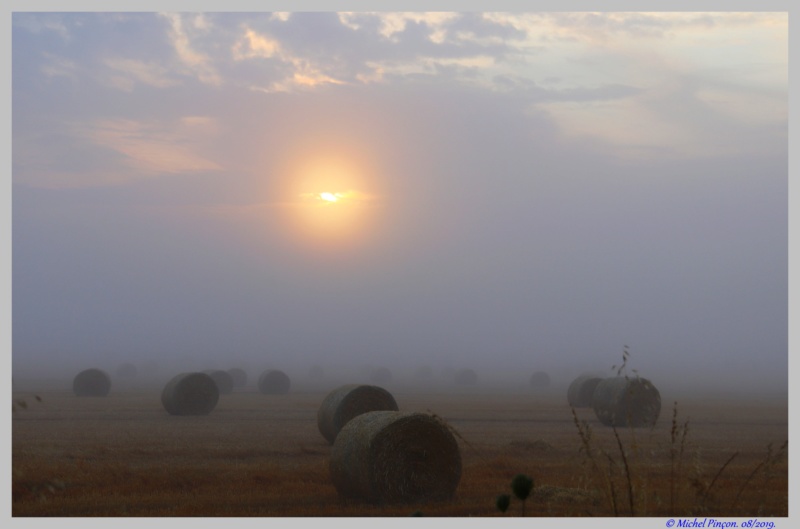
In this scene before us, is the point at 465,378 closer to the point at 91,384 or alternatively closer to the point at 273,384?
the point at 273,384

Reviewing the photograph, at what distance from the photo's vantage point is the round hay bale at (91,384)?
133ft

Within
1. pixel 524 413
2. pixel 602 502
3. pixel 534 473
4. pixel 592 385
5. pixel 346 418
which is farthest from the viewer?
pixel 592 385

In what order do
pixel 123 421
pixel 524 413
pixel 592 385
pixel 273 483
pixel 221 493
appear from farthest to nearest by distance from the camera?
pixel 592 385 < pixel 524 413 < pixel 123 421 < pixel 273 483 < pixel 221 493

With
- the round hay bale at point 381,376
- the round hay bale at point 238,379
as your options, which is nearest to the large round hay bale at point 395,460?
the round hay bale at point 238,379

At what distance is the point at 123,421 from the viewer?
1045 inches

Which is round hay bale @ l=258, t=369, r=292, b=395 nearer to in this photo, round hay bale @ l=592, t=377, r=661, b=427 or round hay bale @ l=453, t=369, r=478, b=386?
round hay bale @ l=453, t=369, r=478, b=386

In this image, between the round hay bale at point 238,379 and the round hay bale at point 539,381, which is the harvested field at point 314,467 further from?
the round hay bale at point 539,381

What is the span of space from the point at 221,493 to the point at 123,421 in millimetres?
14178

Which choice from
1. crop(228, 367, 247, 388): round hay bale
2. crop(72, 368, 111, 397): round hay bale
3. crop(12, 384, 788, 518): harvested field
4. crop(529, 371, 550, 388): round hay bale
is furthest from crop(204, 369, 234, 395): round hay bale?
crop(529, 371, 550, 388): round hay bale

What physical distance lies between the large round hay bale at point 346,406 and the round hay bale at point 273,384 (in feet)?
82.5

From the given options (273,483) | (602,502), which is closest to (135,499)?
(273,483)

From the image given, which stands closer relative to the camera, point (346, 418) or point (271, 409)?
point (346, 418)

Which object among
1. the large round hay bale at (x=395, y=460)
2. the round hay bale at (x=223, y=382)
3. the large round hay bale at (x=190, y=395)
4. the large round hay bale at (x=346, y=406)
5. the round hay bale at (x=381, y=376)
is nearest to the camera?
the large round hay bale at (x=395, y=460)

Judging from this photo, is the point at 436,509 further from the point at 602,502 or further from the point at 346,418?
the point at 346,418
